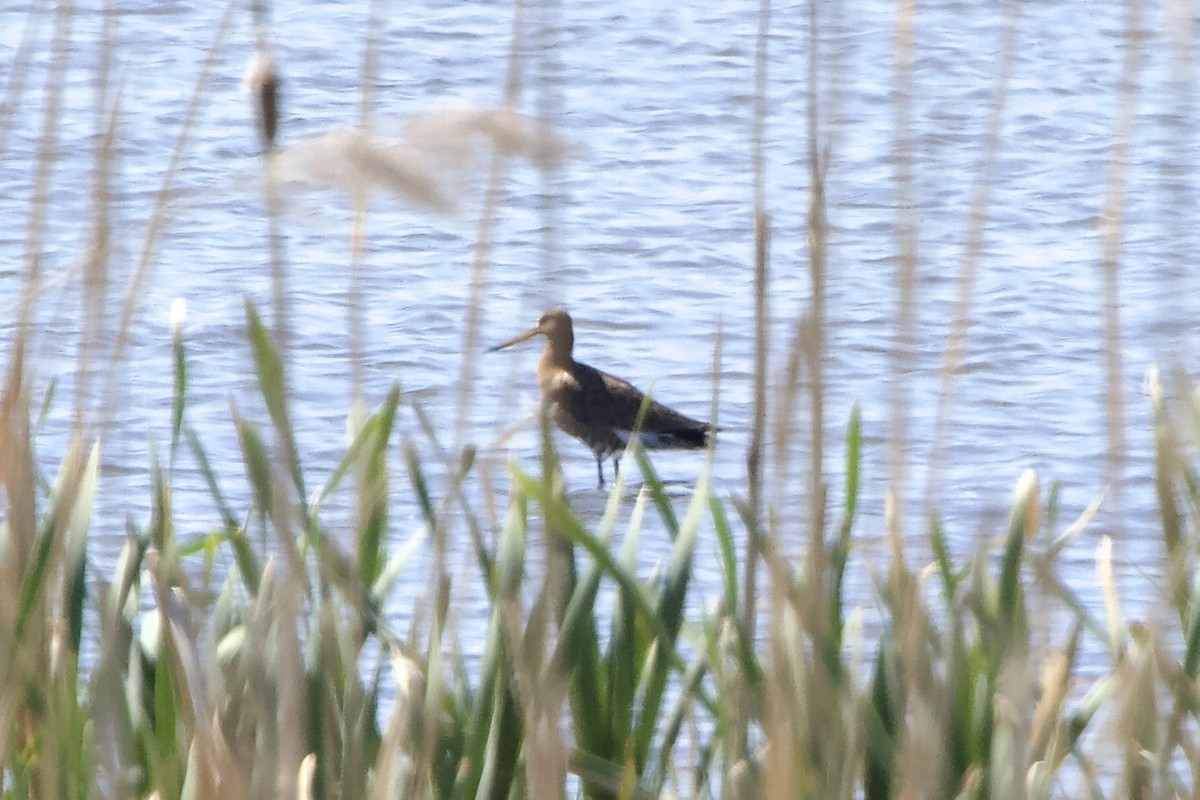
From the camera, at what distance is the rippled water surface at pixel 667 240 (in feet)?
18.1

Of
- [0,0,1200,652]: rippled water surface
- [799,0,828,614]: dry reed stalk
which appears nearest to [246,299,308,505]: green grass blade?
[799,0,828,614]: dry reed stalk

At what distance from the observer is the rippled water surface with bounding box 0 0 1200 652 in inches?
217

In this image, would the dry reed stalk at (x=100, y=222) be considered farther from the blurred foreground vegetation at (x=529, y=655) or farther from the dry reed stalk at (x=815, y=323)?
the dry reed stalk at (x=815, y=323)

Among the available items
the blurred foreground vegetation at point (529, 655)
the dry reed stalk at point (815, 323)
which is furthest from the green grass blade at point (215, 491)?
the dry reed stalk at point (815, 323)

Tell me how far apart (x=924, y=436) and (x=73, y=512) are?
3829 millimetres

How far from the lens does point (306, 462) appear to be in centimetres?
520

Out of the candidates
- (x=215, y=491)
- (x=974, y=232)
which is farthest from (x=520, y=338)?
(x=974, y=232)

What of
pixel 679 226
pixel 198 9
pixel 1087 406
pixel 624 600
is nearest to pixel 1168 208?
pixel 624 600

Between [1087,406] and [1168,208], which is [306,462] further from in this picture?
[1168,208]

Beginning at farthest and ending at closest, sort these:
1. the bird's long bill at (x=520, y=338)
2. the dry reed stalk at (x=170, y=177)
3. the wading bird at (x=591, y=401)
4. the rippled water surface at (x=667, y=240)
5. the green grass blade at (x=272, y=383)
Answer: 1. the wading bird at (x=591, y=401)
2. the rippled water surface at (x=667, y=240)
3. the bird's long bill at (x=520, y=338)
4. the green grass blade at (x=272, y=383)
5. the dry reed stalk at (x=170, y=177)

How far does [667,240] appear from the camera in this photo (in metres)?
7.60

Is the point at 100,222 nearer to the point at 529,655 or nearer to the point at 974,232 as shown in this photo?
the point at 529,655

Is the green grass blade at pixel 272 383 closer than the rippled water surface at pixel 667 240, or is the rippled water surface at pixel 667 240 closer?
the green grass blade at pixel 272 383

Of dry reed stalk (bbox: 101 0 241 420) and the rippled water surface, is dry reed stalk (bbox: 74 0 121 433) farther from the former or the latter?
the rippled water surface
